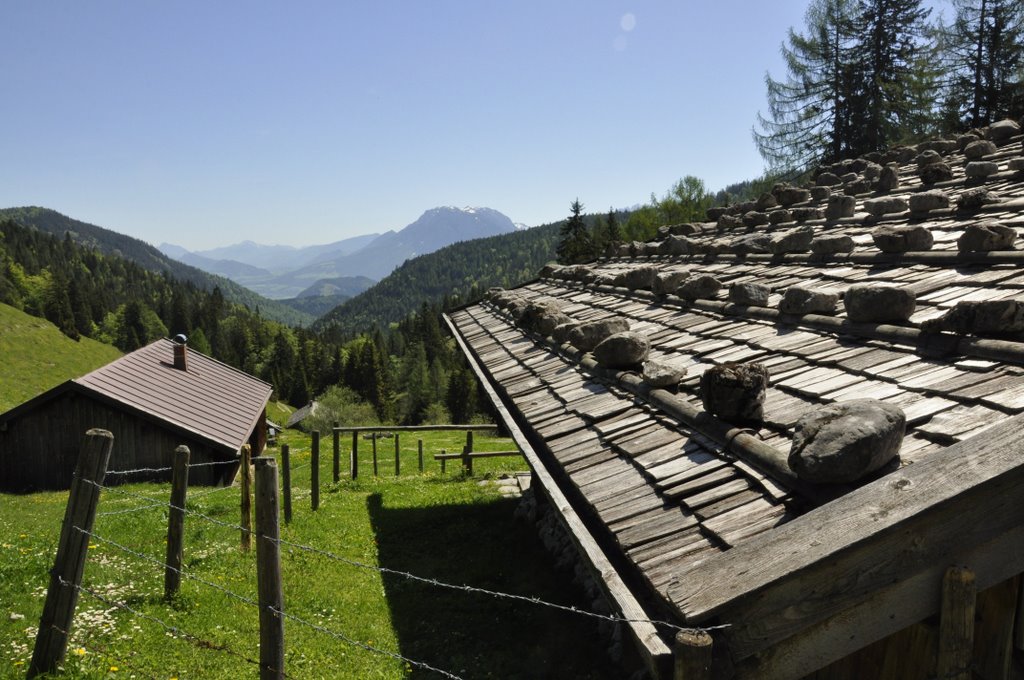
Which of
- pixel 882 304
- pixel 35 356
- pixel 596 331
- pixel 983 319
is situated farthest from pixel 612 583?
pixel 35 356

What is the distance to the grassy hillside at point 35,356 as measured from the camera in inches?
2397

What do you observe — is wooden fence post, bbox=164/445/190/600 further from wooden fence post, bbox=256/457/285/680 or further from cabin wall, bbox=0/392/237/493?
cabin wall, bbox=0/392/237/493

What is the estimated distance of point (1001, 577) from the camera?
7.49 feet

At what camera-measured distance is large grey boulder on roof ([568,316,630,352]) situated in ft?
20.2

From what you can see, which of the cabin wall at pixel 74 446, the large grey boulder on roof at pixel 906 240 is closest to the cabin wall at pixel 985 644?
the large grey boulder on roof at pixel 906 240

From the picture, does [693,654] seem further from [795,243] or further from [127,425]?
[127,425]

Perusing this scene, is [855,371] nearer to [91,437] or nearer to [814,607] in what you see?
[814,607]

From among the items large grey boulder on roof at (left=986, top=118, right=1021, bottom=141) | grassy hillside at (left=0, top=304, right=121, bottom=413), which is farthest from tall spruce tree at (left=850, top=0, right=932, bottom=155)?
grassy hillside at (left=0, top=304, right=121, bottom=413)

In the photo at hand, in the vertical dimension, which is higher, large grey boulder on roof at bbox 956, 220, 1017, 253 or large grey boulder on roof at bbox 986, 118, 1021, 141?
large grey boulder on roof at bbox 986, 118, 1021, 141

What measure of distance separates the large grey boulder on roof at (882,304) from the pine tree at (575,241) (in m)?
46.2

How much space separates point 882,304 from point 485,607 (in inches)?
250

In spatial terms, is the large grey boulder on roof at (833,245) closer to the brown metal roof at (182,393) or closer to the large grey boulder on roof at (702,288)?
the large grey boulder on roof at (702,288)

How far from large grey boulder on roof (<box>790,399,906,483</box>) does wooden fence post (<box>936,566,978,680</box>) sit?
1.42ft

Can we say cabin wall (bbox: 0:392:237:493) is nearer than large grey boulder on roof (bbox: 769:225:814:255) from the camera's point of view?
No
